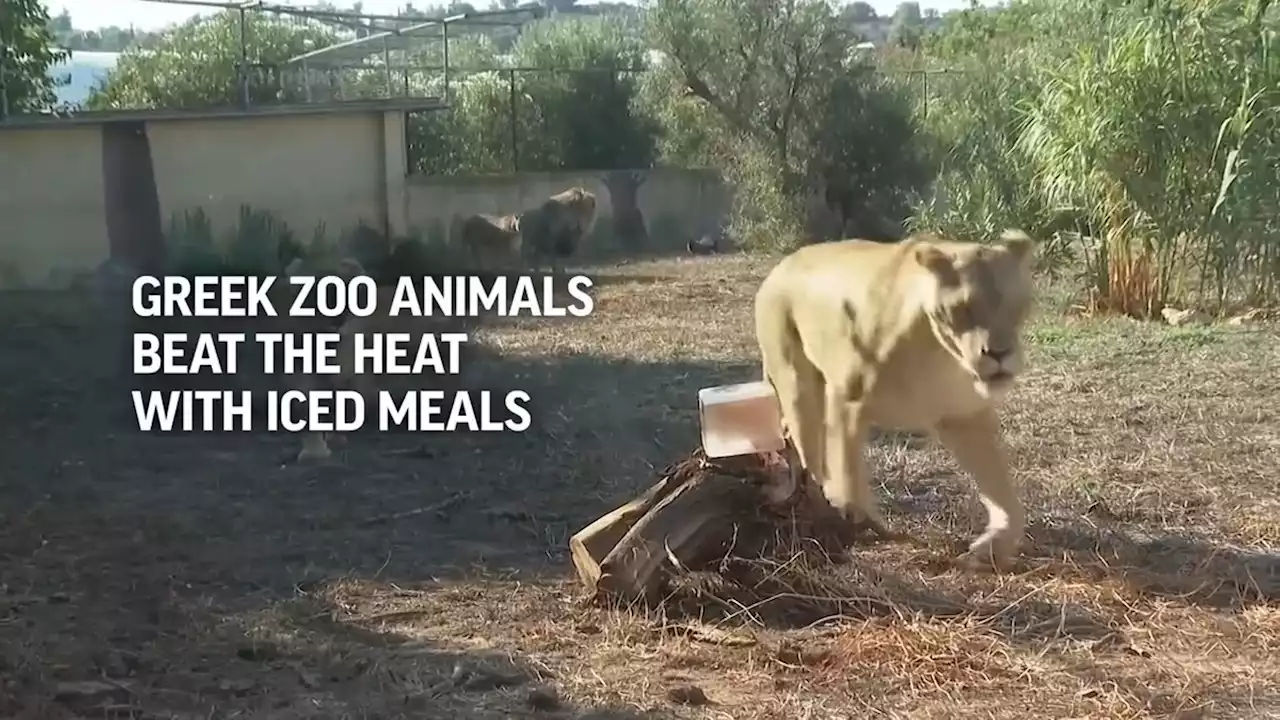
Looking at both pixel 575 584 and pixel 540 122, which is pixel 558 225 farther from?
pixel 575 584

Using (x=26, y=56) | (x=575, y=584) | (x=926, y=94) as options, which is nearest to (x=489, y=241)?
(x=26, y=56)

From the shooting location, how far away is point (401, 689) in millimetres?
4957

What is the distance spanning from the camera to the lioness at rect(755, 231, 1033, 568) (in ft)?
14.9

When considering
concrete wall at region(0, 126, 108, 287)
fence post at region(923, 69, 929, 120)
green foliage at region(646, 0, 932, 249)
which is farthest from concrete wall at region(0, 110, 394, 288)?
fence post at region(923, 69, 929, 120)

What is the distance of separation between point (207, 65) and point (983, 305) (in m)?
17.1

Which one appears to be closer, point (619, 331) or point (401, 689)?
point (401, 689)

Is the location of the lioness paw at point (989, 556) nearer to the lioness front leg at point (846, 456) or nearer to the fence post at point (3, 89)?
the lioness front leg at point (846, 456)

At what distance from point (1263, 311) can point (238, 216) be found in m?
10.6

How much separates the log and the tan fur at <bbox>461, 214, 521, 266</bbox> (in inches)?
484

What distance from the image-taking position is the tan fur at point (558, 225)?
64.2 ft

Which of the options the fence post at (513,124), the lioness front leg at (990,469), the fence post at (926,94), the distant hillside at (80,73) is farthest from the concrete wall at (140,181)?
the lioness front leg at (990,469)

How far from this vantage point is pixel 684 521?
5.73 m

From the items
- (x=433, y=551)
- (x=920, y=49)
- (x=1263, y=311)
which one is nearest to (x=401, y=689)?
(x=433, y=551)

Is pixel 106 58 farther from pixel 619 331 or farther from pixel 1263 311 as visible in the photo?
pixel 1263 311
